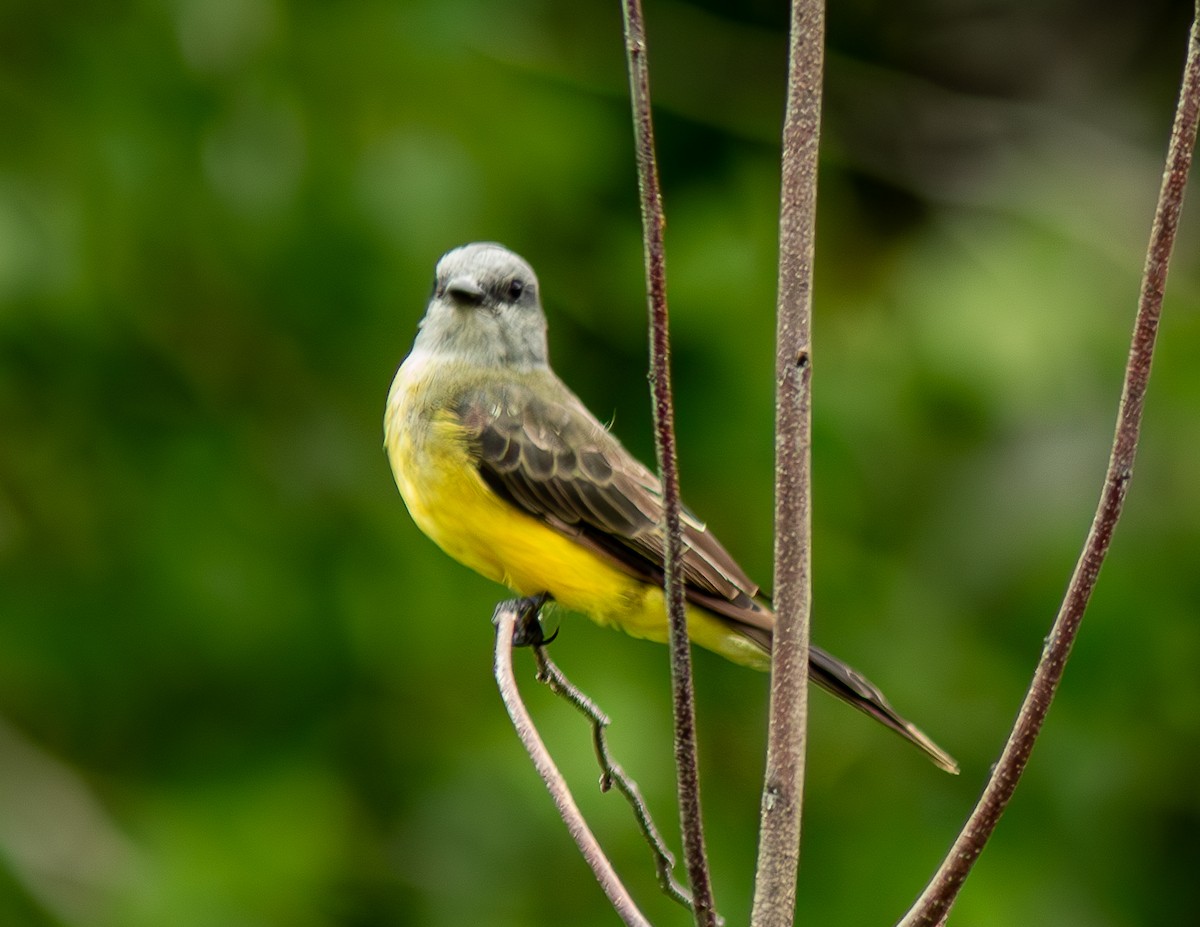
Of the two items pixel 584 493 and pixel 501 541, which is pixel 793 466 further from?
pixel 584 493

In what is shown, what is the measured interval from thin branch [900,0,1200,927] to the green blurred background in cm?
289

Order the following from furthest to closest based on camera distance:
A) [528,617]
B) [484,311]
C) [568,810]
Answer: [484,311]
[528,617]
[568,810]

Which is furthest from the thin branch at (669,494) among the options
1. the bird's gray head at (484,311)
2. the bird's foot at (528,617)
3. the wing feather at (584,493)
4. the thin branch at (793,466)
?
the bird's gray head at (484,311)

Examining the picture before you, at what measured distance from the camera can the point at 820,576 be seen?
195 inches

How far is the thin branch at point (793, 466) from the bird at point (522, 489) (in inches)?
71.5

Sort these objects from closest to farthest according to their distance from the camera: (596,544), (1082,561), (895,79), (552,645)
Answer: (1082,561) → (596,544) → (552,645) → (895,79)

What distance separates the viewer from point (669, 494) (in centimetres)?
165

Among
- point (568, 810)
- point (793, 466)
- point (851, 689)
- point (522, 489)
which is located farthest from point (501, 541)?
point (793, 466)

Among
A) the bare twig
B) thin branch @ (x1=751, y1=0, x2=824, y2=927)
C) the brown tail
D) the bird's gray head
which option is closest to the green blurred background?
the bird's gray head

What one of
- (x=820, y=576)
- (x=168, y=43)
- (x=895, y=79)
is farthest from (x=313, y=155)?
(x=895, y=79)

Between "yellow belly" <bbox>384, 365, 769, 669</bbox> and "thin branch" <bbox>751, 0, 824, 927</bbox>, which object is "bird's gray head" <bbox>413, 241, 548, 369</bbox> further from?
"thin branch" <bbox>751, 0, 824, 927</bbox>

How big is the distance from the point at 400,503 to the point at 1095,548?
11.5 feet

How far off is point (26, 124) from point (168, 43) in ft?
1.80

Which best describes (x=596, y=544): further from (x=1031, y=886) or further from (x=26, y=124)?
(x=26, y=124)
